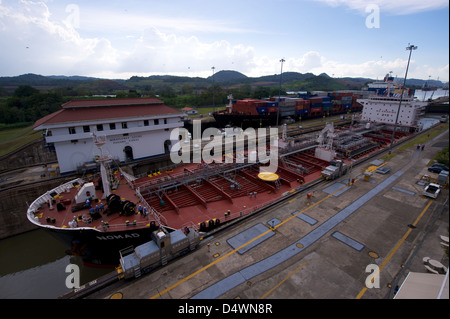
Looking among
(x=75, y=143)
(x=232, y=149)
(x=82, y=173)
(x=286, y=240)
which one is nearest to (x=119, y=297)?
(x=286, y=240)

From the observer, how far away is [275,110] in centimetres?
5259

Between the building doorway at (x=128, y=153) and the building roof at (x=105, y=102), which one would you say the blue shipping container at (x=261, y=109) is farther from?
Result: the building doorway at (x=128, y=153)

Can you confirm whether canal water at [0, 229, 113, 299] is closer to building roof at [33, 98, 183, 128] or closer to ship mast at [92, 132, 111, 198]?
ship mast at [92, 132, 111, 198]

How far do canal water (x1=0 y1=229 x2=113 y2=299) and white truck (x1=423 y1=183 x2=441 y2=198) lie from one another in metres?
26.7

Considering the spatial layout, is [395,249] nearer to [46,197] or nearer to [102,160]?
[102,160]

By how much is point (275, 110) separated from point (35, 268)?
50.5 m

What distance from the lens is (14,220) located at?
1911 cm

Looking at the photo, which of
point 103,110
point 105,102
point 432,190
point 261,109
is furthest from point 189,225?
point 261,109

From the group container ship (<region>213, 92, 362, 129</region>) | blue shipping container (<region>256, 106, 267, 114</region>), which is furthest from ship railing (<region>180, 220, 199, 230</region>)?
blue shipping container (<region>256, 106, 267, 114</region>)

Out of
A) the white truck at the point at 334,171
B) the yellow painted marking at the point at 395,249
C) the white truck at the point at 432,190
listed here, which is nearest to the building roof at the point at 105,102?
the white truck at the point at 334,171

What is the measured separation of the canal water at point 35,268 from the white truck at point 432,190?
26.7 metres

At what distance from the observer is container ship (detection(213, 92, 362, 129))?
159ft

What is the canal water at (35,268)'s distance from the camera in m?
13.9
